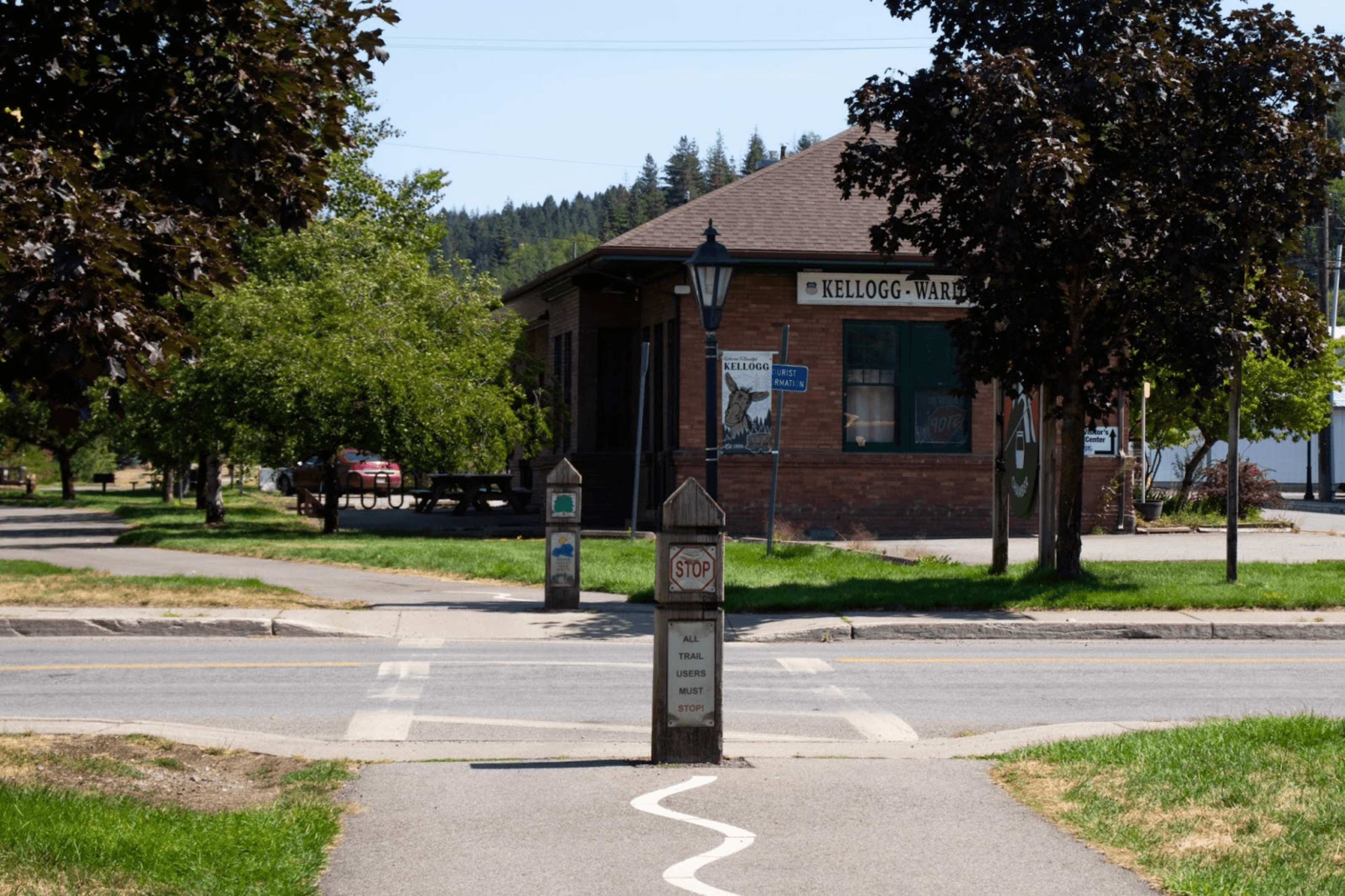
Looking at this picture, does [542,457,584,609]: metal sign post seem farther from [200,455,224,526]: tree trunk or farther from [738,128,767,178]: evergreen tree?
[738,128,767,178]: evergreen tree

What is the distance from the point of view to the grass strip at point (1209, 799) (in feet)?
18.8

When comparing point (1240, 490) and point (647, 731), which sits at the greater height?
point (1240, 490)

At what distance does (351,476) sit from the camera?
51344 millimetres

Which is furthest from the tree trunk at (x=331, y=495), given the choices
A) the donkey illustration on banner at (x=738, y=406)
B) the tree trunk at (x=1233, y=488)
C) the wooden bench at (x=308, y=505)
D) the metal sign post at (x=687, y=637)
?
the metal sign post at (x=687, y=637)

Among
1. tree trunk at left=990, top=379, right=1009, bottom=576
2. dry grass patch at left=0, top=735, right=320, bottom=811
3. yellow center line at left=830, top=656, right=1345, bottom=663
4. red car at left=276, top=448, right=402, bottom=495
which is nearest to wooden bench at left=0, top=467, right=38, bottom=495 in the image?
red car at left=276, top=448, right=402, bottom=495

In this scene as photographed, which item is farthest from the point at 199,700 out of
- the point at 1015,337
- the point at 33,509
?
the point at 33,509

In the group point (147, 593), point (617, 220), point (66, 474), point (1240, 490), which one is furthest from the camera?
point (617, 220)

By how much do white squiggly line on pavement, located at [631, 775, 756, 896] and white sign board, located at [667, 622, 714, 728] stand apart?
349mm

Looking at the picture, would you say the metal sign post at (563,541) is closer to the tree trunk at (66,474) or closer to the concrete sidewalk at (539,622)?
the concrete sidewalk at (539,622)

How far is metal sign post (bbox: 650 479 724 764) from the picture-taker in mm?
7770

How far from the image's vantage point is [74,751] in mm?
7691

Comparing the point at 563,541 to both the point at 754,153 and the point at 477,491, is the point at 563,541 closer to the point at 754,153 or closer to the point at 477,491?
the point at 477,491

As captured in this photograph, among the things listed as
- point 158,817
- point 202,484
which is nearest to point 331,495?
point 202,484

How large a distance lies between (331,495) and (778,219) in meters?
9.69
